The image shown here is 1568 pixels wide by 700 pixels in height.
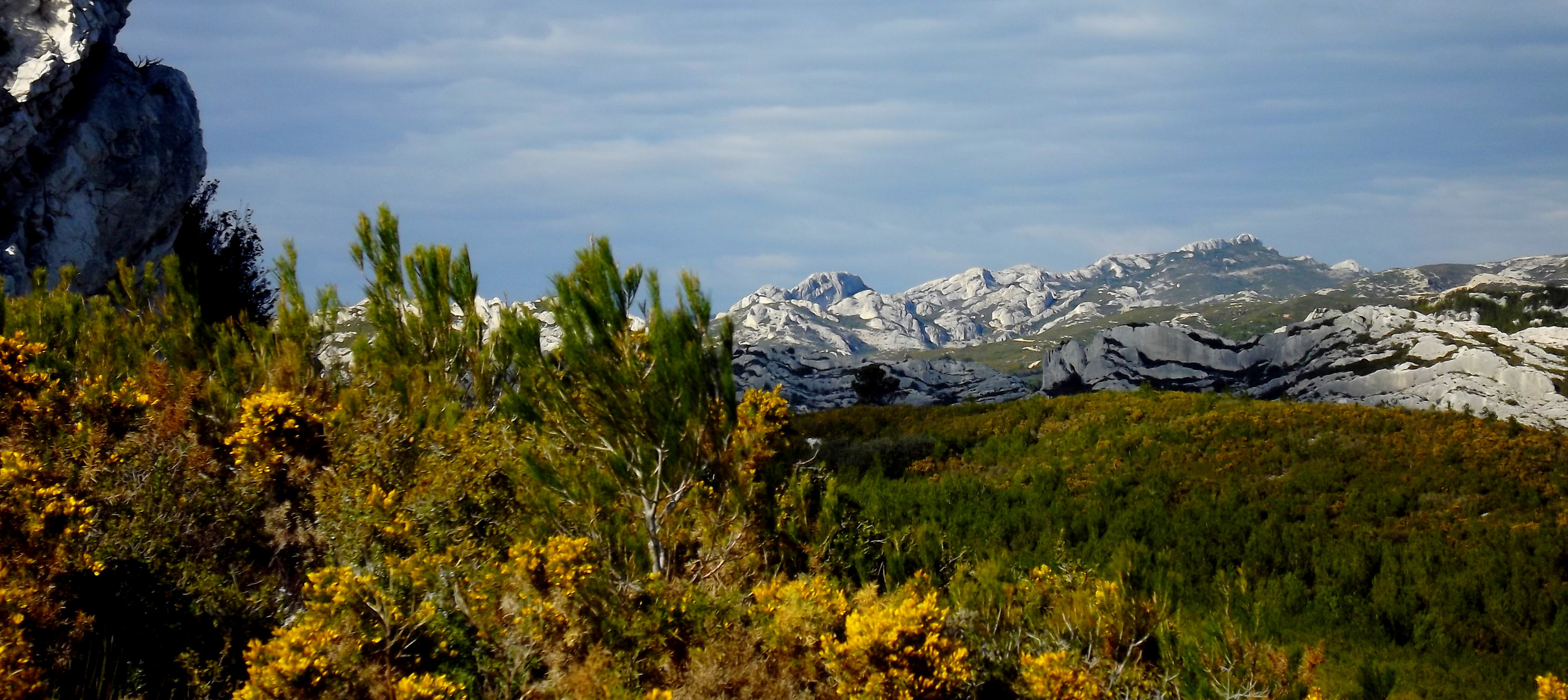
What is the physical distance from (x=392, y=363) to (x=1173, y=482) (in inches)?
495

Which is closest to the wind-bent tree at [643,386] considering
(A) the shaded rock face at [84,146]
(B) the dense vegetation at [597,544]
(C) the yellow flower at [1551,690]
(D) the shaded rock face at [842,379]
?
(B) the dense vegetation at [597,544]

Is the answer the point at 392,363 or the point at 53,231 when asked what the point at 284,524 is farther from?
the point at 53,231

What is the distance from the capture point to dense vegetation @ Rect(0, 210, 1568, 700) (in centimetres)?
652

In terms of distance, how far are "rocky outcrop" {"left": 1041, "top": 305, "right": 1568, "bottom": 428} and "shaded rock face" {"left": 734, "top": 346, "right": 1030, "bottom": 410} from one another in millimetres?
4218

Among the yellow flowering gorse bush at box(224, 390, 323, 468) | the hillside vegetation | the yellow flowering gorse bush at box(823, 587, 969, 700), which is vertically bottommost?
the hillside vegetation

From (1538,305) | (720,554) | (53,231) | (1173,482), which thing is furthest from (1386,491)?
(1538,305)

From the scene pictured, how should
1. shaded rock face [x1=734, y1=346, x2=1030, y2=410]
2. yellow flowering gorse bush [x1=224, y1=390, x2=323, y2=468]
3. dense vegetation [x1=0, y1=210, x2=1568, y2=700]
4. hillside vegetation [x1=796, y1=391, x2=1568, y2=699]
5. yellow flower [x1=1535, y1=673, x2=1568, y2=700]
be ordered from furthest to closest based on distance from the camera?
shaded rock face [x1=734, y1=346, x2=1030, y2=410] < hillside vegetation [x1=796, y1=391, x2=1568, y2=699] < yellow flowering gorse bush [x1=224, y1=390, x2=323, y2=468] < dense vegetation [x1=0, y1=210, x2=1568, y2=700] < yellow flower [x1=1535, y1=673, x2=1568, y2=700]

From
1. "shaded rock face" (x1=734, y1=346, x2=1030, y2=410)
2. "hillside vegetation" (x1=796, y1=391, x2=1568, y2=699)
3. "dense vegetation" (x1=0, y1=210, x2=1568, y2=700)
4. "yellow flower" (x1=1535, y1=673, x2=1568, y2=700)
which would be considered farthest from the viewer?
"shaded rock face" (x1=734, y1=346, x2=1030, y2=410)

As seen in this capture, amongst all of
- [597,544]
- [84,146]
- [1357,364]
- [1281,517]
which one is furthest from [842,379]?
[597,544]

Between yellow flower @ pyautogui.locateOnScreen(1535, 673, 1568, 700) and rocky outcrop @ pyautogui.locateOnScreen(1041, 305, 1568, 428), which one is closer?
yellow flower @ pyautogui.locateOnScreen(1535, 673, 1568, 700)

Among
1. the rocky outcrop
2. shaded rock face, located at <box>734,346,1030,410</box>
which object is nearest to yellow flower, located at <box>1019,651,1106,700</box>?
the rocky outcrop

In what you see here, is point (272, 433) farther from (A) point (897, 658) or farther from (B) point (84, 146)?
(B) point (84, 146)

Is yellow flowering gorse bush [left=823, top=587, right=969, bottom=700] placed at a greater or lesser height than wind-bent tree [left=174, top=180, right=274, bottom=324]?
lesser

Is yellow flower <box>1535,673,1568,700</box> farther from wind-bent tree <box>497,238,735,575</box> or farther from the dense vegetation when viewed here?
wind-bent tree <box>497,238,735,575</box>
